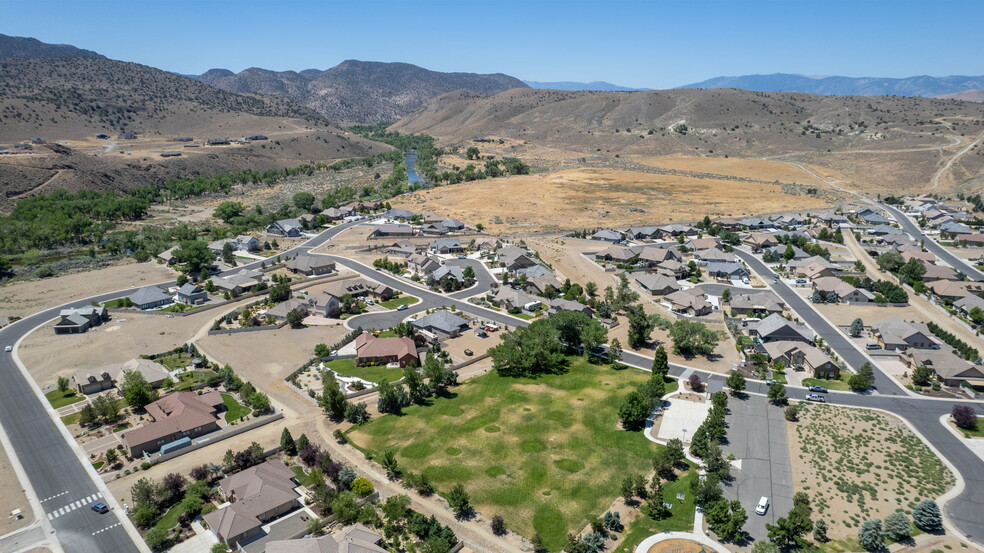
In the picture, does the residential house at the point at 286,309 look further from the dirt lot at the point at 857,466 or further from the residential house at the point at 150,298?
the dirt lot at the point at 857,466

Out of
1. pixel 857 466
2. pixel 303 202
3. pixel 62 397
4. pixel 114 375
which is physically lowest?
pixel 857 466

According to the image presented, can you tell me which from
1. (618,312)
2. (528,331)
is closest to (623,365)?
(528,331)

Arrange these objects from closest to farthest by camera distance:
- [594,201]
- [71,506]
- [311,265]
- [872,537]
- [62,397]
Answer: [872,537], [71,506], [62,397], [311,265], [594,201]

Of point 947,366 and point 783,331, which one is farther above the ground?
point 783,331

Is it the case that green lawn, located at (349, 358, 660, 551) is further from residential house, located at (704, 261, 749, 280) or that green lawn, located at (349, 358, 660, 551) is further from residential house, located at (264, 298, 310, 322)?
residential house, located at (704, 261, 749, 280)

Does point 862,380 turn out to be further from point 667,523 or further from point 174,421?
point 174,421

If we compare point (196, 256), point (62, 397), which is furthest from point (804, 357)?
point (196, 256)

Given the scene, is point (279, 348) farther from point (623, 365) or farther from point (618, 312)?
point (618, 312)
